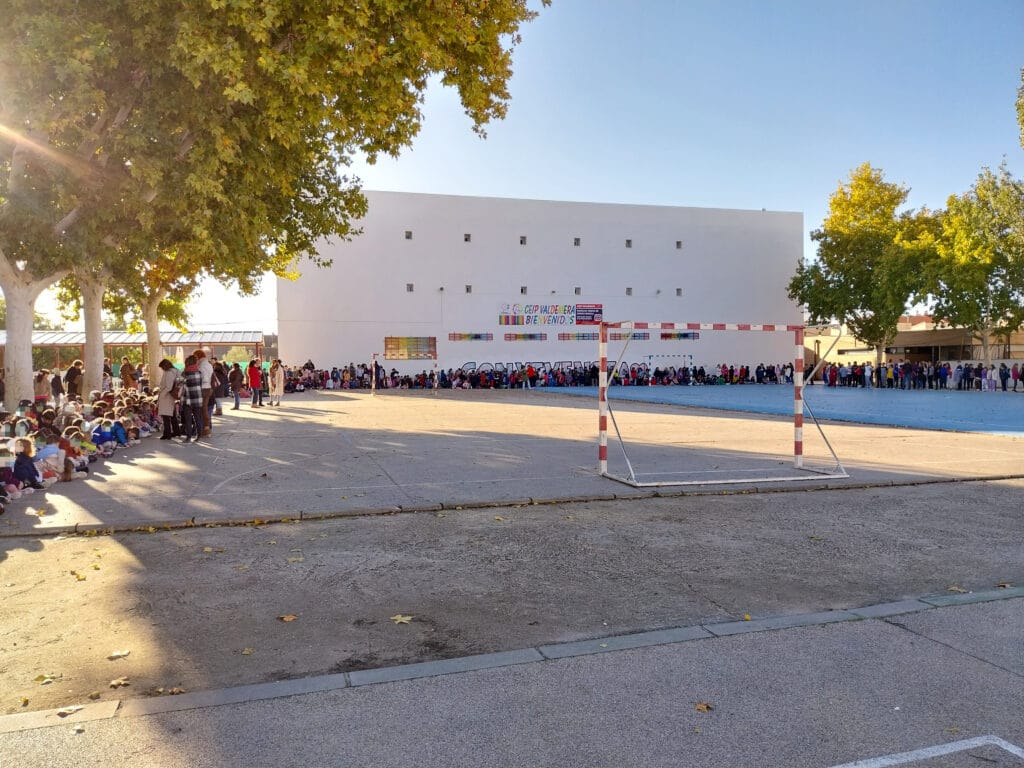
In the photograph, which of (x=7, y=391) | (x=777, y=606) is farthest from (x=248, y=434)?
(x=777, y=606)

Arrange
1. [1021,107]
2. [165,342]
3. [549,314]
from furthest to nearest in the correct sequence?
1. [549,314]
2. [165,342]
3. [1021,107]

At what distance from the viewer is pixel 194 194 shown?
44.2 feet

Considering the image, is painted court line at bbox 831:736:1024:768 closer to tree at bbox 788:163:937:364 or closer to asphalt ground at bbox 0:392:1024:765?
asphalt ground at bbox 0:392:1024:765

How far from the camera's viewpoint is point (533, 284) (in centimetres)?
4556

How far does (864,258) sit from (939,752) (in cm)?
4811

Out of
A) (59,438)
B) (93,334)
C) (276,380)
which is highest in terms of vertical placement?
(93,334)

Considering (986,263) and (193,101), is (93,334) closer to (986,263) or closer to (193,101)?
(193,101)

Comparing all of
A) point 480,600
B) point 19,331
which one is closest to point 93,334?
point 19,331

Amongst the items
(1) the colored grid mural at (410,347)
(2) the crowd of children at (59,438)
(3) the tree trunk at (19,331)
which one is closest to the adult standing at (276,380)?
(2) the crowd of children at (59,438)

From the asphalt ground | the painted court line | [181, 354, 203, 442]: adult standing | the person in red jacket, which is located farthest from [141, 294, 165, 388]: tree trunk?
the painted court line

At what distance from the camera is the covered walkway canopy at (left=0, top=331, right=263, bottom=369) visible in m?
39.5

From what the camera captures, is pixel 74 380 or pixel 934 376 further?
pixel 934 376

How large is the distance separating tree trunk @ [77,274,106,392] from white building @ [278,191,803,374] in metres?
20.3

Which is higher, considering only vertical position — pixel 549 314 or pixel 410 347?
pixel 549 314
